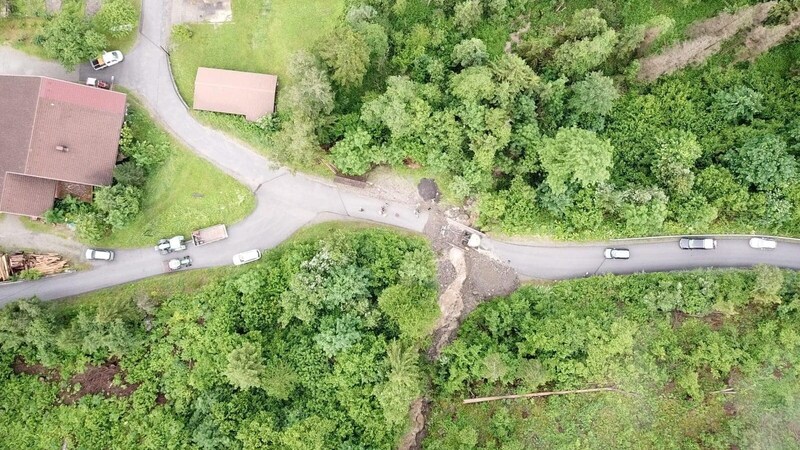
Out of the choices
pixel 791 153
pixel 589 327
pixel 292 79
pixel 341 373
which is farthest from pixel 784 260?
pixel 292 79

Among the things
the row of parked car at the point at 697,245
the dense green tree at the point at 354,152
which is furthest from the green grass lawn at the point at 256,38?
the row of parked car at the point at 697,245

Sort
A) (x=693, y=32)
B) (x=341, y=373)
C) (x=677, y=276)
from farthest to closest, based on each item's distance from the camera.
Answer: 1. (x=693, y=32)
2. (x=677, y=276)
3. (x=341, y=373)

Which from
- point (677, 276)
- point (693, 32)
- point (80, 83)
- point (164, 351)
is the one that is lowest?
point (164, 351)

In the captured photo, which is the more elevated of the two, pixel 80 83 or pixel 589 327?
pixel 80 83

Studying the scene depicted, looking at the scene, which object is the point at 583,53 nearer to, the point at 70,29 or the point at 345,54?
the point at 345,54

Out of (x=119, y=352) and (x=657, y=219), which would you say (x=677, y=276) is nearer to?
(x=657, y=219)

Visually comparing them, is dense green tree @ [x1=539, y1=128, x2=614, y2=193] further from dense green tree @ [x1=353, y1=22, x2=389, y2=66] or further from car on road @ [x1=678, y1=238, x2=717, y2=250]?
dense green tree @ [x1=353, y1=22, x2=389, y2=66]

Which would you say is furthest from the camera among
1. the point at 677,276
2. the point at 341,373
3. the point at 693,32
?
the point at 693,32

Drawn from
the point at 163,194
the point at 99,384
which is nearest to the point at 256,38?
the point at 163,194
